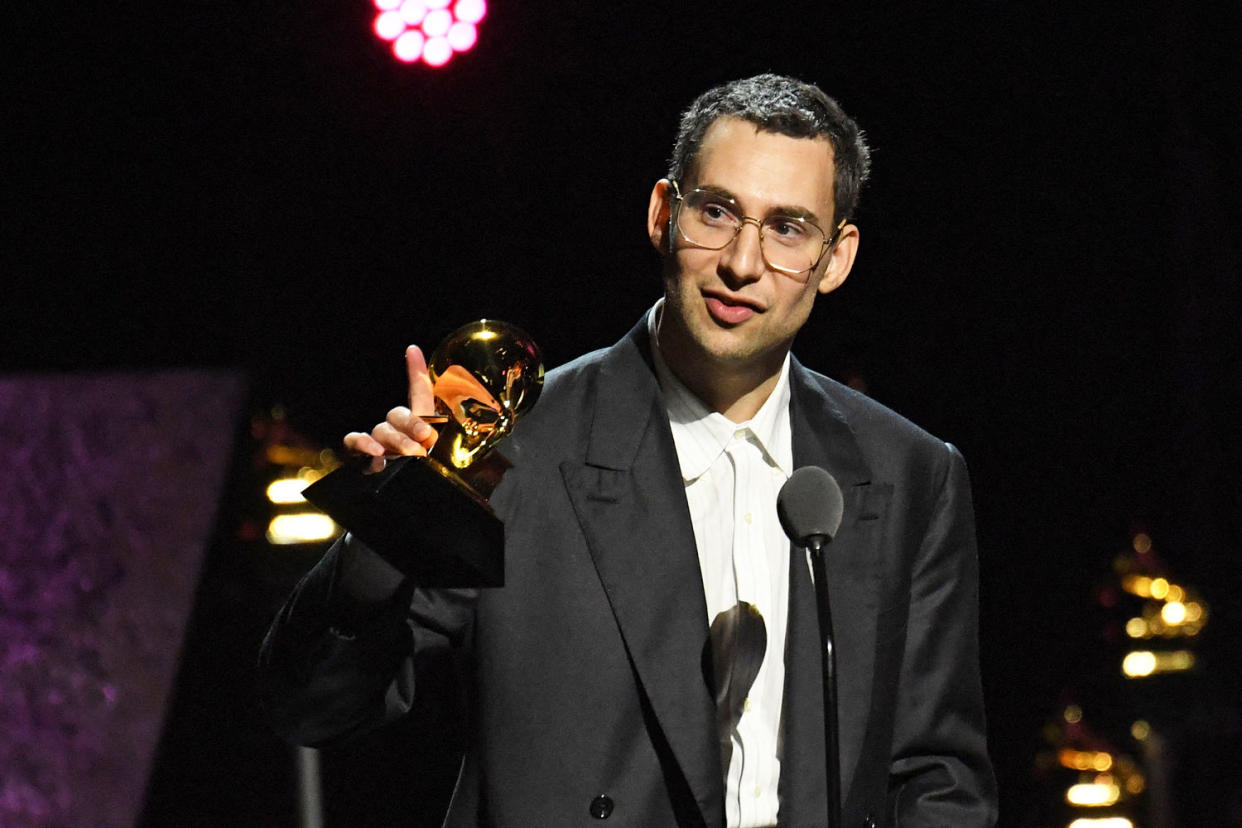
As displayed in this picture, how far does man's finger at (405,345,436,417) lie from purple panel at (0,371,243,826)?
7.10 feet

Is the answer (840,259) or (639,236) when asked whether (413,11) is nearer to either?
(639,236)

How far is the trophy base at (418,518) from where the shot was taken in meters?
1.76

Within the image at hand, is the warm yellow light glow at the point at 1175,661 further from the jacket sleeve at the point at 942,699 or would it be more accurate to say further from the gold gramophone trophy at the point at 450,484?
the gold gramophone trophy at the point at 450,484

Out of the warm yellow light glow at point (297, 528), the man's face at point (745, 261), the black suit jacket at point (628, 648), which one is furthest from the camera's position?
the warm yellow light glow at point (297, 528)

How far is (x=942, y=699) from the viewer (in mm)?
2354

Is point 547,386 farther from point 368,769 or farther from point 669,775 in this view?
point 368,769

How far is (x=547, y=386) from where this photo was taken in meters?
2.36

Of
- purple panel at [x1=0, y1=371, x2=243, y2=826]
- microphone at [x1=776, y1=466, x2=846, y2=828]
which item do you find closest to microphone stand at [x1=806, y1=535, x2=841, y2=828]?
microphone at [x1=776, y1=466, x2=846, y2=828]

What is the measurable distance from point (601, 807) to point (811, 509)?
0.59 m

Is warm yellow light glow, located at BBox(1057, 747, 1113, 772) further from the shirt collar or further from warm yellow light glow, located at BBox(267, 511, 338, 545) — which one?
the shirt collar

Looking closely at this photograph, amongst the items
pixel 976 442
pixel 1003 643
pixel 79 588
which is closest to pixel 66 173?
pixel 79 588

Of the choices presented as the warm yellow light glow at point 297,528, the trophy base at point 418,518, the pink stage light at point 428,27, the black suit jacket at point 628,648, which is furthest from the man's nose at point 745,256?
the pink stage light at point 428,27

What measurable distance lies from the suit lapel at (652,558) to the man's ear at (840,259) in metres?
0.34

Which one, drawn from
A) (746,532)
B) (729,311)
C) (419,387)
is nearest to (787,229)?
(729,311)
